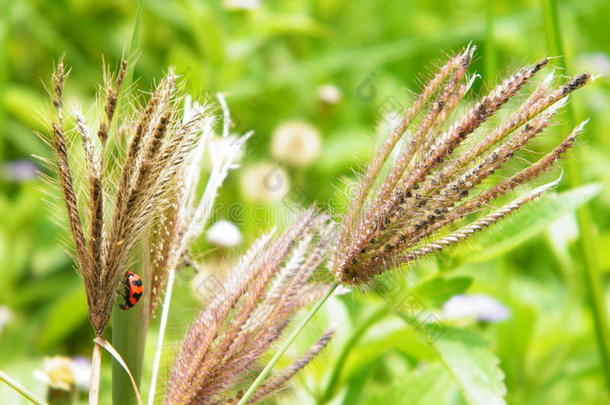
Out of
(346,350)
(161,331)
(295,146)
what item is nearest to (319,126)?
(295,146)

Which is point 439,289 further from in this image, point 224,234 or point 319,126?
point 319,126

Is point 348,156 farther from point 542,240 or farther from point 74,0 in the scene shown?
point 74,0

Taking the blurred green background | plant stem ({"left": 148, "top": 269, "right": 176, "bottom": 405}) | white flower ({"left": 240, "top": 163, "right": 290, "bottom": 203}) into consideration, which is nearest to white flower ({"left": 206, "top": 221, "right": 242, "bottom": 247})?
the blurred green background

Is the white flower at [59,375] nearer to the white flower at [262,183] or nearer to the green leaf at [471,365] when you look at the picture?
the green leaf at [471,365]

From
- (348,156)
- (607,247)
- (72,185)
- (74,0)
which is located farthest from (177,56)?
(72,185)

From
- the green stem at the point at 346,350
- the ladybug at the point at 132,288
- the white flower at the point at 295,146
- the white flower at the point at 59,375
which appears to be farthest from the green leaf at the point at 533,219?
the white flower at the point at 295,146
